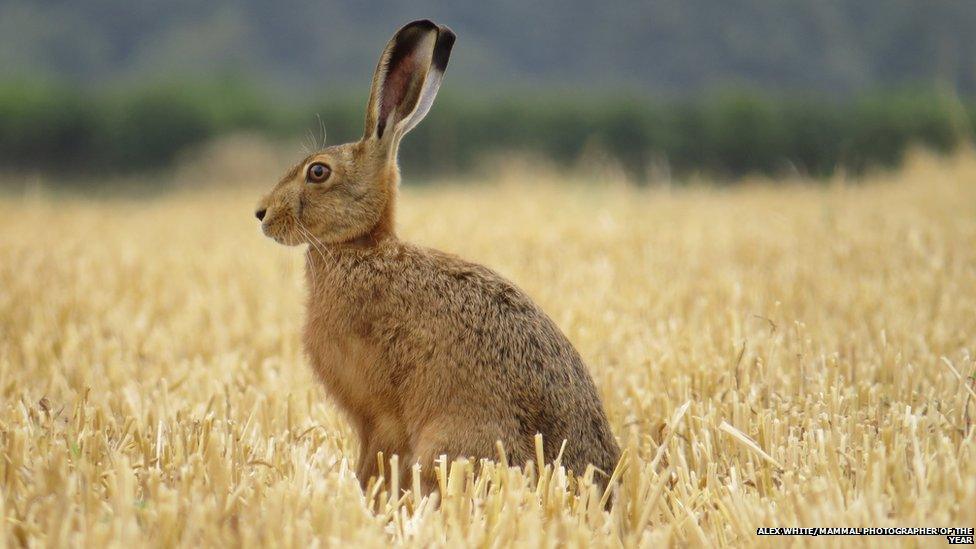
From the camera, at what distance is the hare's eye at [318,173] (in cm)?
293

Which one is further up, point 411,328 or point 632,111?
point 632,111

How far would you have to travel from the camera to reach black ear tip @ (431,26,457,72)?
108 inches

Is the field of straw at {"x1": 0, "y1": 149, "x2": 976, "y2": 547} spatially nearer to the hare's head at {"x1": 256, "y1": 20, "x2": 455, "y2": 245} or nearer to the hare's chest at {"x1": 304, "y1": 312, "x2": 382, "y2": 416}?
the hare's chest at {"x1": 304, "y1": 312, "x2": 382, "y2": 416}

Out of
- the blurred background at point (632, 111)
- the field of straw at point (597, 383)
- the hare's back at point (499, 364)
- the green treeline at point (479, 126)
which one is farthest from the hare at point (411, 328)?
the green treeline at point (479, 126)

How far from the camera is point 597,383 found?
336 cm

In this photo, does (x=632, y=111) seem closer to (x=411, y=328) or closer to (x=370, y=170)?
(x=370, y=170)

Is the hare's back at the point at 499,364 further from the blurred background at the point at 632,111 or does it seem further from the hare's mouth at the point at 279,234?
the blurred background at the point at 632,111

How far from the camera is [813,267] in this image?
218 inches

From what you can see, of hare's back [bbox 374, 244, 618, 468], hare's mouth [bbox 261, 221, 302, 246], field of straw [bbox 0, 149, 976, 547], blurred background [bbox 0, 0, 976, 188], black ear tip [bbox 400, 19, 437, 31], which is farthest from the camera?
blurred background [bbox 0, 0, 976, 188]

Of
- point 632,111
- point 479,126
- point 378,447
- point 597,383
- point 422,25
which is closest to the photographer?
point 378,447

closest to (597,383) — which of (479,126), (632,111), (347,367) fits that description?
(347,367)

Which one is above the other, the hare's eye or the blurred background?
the blurred background

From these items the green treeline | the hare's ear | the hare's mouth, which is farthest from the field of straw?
the green treeline

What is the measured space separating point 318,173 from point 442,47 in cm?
61
